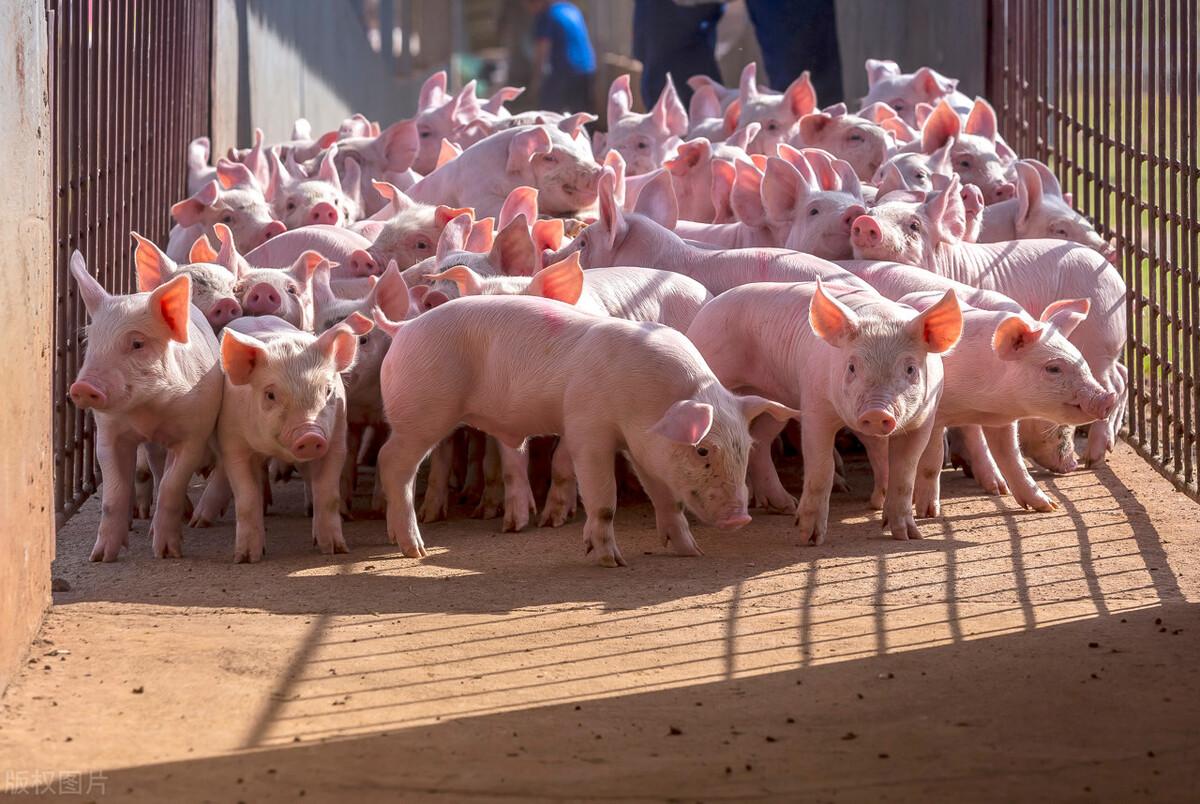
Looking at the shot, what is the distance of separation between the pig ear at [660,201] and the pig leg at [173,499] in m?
2.84

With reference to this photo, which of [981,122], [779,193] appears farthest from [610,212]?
[981,122]

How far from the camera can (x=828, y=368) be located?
246 inches

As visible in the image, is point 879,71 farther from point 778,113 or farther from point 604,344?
point 604,344

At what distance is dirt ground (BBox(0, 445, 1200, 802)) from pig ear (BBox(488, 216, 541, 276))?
1242 mm

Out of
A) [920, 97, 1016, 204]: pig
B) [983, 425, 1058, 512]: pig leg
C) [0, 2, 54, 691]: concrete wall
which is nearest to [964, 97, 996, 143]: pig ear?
[920, 97, 1016, 204]: pig

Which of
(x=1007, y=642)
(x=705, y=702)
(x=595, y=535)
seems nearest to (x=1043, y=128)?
(x=595, y=535)

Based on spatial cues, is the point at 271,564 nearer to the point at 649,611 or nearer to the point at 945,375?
the point at 649,611

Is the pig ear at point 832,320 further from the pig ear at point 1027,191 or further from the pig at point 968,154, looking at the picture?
the pig at point 968,154

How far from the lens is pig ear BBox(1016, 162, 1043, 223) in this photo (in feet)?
27.6

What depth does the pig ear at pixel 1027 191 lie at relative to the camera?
8.40m

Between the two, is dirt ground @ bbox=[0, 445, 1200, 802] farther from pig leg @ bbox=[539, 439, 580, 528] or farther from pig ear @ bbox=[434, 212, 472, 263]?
pig ear @ bbox=[434, 212, 472, 263]

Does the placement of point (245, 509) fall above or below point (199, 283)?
below

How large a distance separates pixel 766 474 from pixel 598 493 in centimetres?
139

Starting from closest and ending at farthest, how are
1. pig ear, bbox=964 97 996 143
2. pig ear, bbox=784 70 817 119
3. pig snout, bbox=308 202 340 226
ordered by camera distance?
pig snout, bbox=308 202 340 226
pig ear, bbox=964 97 996 143
pig ear, bbox=784 70 817 119
